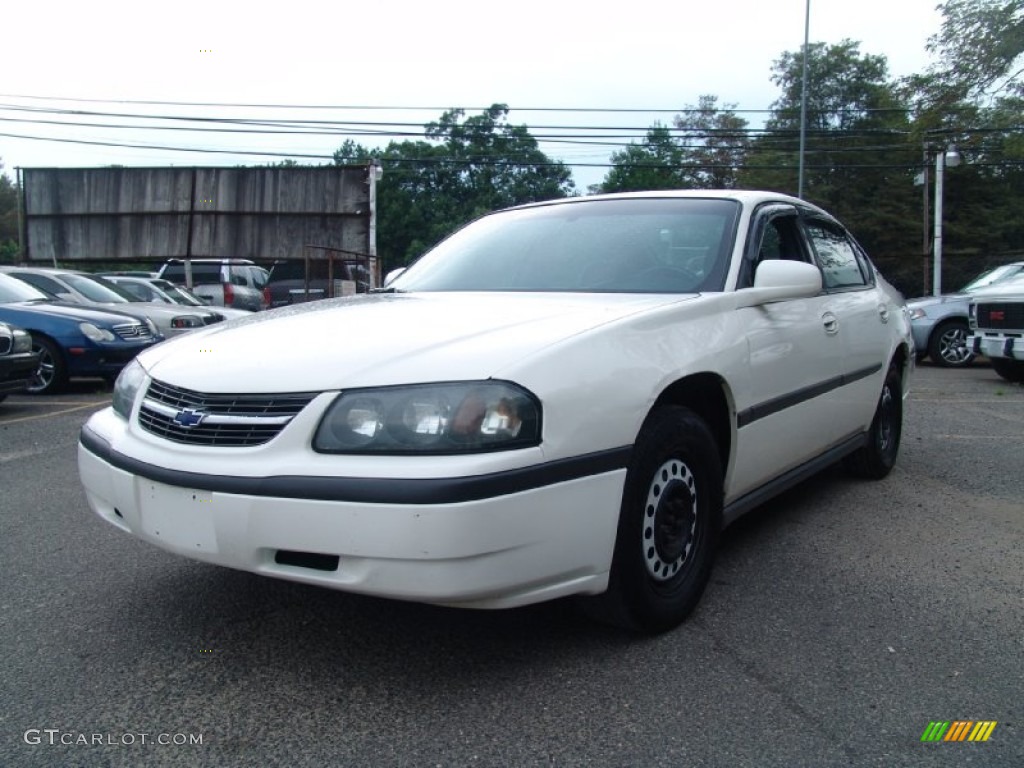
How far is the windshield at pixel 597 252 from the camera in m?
3.45

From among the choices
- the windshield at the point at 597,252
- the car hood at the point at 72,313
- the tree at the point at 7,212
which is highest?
the tree at the point at 7,212

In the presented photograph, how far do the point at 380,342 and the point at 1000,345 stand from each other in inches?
378

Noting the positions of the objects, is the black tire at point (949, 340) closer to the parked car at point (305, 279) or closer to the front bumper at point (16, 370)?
the parked car at point (305, 279)

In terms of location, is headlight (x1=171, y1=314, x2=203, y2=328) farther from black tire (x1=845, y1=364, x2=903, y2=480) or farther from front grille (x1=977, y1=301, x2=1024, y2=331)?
front grille (x1=977, y1=301, x2=1024, y2=331)

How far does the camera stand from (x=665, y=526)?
2.86 metres

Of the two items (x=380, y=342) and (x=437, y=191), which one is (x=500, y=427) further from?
(x=437, y=191)

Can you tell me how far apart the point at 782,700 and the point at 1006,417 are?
651 cm

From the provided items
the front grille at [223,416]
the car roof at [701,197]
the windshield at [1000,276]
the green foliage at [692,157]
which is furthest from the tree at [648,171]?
the front grille at [223,416]

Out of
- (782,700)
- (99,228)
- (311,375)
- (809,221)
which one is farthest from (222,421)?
(99,228)

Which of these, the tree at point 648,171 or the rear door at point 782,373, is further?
the tree at point 648,171

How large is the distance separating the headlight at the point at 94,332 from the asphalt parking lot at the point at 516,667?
19.1 feet

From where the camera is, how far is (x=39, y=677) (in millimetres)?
2588

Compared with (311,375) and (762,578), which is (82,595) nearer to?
(311,375)

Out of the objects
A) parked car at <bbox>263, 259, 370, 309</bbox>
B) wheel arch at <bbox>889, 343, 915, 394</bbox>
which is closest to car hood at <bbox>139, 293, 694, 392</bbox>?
wheel arch at <bbox>889, 343, 915, 394</bbox>
